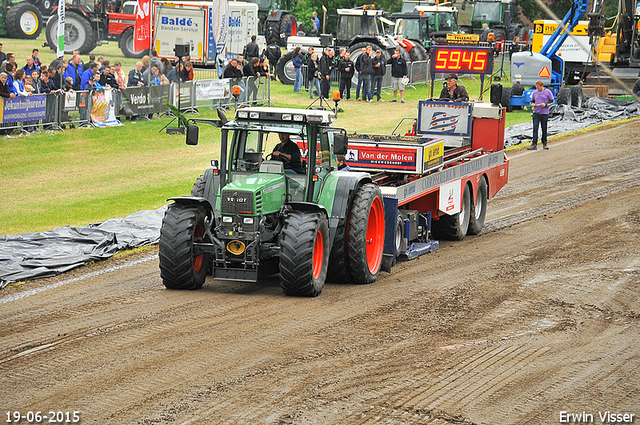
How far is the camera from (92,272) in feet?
37.7

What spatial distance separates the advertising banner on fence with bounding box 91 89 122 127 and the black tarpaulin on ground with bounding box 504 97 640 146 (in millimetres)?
11115

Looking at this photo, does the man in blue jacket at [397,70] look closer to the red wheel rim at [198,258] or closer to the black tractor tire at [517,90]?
the black tractor tire at [517,90]

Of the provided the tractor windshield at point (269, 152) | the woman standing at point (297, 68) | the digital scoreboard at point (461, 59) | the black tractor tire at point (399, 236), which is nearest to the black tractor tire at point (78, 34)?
the woman standing at point (297, 68)

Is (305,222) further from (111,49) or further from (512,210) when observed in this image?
(111,49)

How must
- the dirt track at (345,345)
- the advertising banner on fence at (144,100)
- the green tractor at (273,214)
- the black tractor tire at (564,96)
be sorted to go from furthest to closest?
1. the black tractor tire at (564,96)
2. the advertising banner on fence at (144,100)
3. the green tractor at (273,214)
4. the dirt track at (345,345)

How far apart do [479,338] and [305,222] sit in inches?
91.6

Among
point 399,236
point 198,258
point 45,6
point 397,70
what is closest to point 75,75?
point 397,70

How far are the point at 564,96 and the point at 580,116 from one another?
1142mm

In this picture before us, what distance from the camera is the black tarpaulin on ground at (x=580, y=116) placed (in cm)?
2545

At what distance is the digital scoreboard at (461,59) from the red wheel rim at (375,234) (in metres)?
6.62

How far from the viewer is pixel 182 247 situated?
31.8ft

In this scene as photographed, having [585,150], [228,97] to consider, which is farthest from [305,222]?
[228,97]

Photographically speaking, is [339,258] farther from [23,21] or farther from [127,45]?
[23,21]

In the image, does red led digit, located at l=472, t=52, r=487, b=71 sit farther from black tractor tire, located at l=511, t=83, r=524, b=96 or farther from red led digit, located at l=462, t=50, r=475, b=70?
black tractor tire, located at l=511, t=83, r=524, b=96
